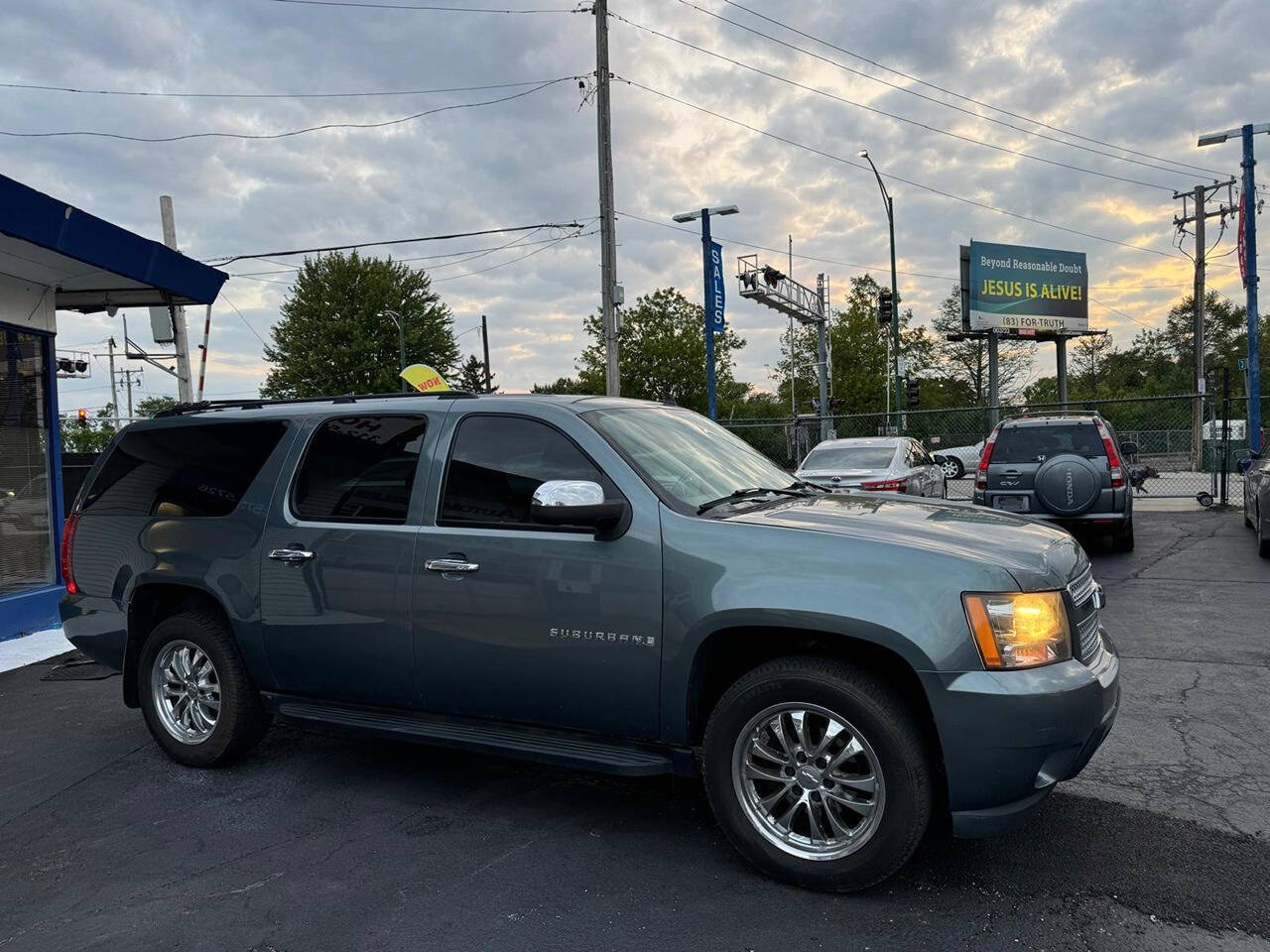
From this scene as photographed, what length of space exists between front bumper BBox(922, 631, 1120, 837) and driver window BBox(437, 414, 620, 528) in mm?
1568

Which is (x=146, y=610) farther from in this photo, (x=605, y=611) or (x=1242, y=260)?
(x=1242, y=260)

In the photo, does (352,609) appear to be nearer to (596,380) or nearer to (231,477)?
(231,477)

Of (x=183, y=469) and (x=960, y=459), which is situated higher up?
(x=183, y=469)

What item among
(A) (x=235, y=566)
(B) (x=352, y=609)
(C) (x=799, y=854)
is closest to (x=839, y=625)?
(C) (x=799, y=854)

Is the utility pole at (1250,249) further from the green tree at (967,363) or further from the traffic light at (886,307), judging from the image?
the green tree at (967,363)

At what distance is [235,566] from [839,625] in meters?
A: 2.95

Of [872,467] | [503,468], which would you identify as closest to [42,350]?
[503,468]

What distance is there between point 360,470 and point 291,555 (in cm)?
50

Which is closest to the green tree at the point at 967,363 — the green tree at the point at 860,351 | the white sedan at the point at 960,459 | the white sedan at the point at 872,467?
the green tree at the point at 860,351

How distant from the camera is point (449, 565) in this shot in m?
3.81

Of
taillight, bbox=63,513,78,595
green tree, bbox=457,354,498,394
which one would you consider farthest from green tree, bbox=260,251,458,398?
taillight, bbox=63,513,78,595

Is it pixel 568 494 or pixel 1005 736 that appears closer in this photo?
pixel 1005 736

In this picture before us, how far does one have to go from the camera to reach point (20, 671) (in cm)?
704

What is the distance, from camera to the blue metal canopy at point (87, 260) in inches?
280
